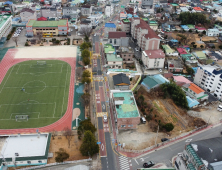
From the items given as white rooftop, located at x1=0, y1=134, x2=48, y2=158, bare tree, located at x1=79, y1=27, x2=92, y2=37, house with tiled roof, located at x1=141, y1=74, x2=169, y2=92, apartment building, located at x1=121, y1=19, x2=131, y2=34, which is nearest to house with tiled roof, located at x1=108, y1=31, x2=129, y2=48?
bare tree, located at x1=79, y1=27, x2=92, y2=37

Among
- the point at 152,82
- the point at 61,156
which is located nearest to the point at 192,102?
the point at 152,82

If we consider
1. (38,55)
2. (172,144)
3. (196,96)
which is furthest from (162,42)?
(172,144)

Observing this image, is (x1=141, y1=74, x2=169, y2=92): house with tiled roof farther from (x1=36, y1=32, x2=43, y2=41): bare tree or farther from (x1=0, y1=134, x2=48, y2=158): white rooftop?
(x1=36, y1=32, x2=43, y2=41): bare tree

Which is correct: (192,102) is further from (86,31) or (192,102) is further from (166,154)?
A: (86,31)

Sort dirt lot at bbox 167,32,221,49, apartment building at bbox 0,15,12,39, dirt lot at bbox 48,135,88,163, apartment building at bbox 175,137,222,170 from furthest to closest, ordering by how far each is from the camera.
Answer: dirt lot at bbox 167,32,221,49 → apartment building at bbox 0,15,12,39 → dirt lot at bbox 48,135,88,163 → apartment building at bbox 175,137,222,170

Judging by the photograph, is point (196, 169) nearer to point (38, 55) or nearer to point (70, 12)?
point (38, 55)

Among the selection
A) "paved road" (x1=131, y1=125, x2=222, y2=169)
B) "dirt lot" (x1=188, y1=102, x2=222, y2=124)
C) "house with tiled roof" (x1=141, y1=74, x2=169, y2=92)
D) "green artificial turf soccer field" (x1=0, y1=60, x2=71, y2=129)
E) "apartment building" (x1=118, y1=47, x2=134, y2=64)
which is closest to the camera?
"paved road" (x1=131, y1=125, x2=222, y2=169)
